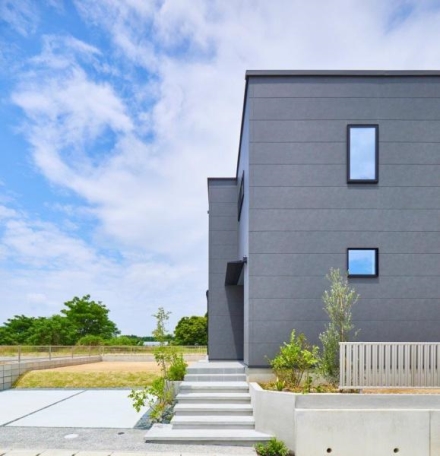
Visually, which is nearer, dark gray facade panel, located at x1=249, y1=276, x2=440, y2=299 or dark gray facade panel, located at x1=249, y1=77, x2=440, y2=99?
dark gray facade panel, located at x1=249, y1=276, x2=440, y2=299

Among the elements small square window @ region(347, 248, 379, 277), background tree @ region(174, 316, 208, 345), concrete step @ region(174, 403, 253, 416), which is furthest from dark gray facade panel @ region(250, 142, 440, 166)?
background tree @ region(174, 316, 208, 345)

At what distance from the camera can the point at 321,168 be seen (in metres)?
8.04

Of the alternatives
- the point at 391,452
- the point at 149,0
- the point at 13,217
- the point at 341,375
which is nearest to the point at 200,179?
the point at 149,0

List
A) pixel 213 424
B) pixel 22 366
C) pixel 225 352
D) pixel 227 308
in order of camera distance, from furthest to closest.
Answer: pixel 22 366
pixel 227 308
pixel 225 352
pixel 213 424

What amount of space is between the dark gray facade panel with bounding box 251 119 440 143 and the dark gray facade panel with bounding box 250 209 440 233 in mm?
1445

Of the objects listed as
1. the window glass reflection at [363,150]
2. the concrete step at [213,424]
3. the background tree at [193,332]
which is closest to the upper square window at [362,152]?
the window glass reflection at [363,150]

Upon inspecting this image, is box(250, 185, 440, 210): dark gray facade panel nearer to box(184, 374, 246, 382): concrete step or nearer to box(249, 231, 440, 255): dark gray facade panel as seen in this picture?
box(249, 231, 440, 255): dark gray facade panel

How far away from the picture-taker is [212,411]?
695 centimetres

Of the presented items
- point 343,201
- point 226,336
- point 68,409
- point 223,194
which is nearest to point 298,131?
point 343,201

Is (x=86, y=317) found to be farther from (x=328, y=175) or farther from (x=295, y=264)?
(x=328, y=175)

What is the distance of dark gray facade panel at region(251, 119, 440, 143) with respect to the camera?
26.4 feet

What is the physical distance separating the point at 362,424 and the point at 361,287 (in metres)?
2.70

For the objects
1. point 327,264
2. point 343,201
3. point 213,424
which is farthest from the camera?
point 343,201

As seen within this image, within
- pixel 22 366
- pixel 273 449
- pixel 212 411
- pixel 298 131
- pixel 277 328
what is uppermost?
pixel 298 131
